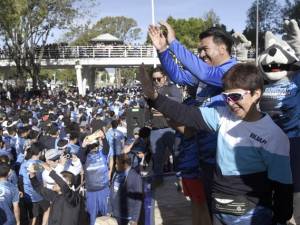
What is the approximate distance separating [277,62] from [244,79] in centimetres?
139

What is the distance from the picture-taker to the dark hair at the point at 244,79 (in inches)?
100

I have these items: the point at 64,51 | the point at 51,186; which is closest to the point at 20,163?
the point at 51,186

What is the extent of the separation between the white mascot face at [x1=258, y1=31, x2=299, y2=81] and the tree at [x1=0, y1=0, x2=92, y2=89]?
95.0ft

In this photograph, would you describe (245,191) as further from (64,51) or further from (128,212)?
(64,51)

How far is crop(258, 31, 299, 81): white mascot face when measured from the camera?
3807 millimetres

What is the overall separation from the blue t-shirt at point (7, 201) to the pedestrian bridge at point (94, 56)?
3127cm

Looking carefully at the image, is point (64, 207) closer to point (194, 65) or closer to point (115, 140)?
point (194, 65)

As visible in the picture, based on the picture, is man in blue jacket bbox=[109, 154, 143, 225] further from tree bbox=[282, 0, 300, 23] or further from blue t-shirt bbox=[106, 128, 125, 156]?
tree bbox=[282, 0, 300, 23]

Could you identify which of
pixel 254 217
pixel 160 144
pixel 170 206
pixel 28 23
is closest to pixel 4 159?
pixel 160 144

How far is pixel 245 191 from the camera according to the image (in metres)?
2.55

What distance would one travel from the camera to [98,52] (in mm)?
38812

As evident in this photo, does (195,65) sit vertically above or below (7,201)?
above

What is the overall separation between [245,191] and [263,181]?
0.37ft

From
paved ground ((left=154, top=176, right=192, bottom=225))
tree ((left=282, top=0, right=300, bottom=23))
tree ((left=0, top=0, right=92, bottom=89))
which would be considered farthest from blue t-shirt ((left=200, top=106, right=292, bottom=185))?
tree ((left=282, top=0, right=300, bottom=23))
